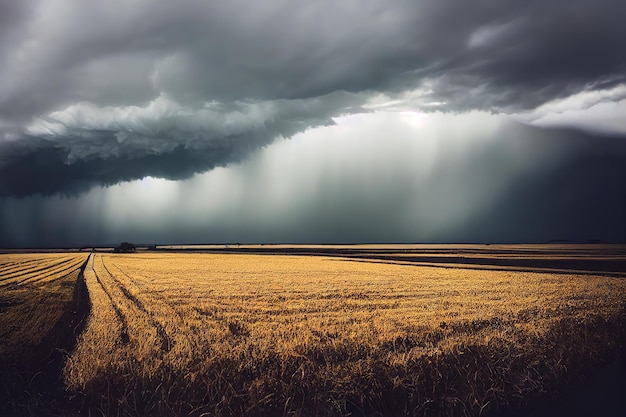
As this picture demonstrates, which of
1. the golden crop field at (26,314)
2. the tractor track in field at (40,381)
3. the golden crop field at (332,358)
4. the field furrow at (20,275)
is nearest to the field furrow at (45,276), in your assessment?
the field furrow at (20,275)

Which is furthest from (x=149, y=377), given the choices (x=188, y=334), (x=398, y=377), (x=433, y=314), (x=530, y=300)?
(x=530, y=300)

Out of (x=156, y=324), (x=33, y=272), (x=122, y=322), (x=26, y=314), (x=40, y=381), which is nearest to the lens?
(x=40, y=381)

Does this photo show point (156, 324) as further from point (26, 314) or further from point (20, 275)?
point (20, 275)

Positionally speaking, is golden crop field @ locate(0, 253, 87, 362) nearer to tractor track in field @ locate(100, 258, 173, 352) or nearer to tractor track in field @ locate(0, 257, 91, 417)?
tractor track in field @ locate(0, 257, 91, 417)

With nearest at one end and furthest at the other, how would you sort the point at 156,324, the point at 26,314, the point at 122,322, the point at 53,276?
the point at 156,324 < the point at 122,322 < the point at 26,314 < the point at 53,276

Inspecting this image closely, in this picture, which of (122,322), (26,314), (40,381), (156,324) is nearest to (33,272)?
(26,314)

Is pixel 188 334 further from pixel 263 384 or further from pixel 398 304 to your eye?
pixel 398 304

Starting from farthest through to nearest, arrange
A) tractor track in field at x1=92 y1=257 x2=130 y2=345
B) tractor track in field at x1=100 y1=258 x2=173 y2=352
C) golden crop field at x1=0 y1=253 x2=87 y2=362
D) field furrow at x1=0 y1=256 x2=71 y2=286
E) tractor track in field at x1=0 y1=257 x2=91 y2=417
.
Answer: field furrow at x1=0 y1=256 x2=71 y2=286, tractor track in field at x1=92 y1=257 x2=130 y2=345, golden crop field at x1=0 y1=253 x2=87 y2=362, tractor track in field at x1=100 y1=258 x2=173 y2=352, tractor track in field at x1=0 y1=257 x2=91 y2=417

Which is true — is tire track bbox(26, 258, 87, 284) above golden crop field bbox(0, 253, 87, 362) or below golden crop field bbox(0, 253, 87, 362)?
below

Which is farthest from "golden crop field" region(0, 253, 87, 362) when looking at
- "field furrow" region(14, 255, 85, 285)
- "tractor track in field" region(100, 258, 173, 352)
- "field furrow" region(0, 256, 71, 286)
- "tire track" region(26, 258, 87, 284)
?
"tractor track in field" region(100, 258, 173, 352)

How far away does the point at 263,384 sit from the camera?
395 inches

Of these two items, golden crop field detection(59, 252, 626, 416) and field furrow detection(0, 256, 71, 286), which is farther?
field furrow detection(0, 256, 71, 286)

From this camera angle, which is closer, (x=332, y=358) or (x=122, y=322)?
(x=332, y=358)

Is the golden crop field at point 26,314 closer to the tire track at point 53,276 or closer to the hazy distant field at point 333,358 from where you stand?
the hazy distant field at point 333,358
